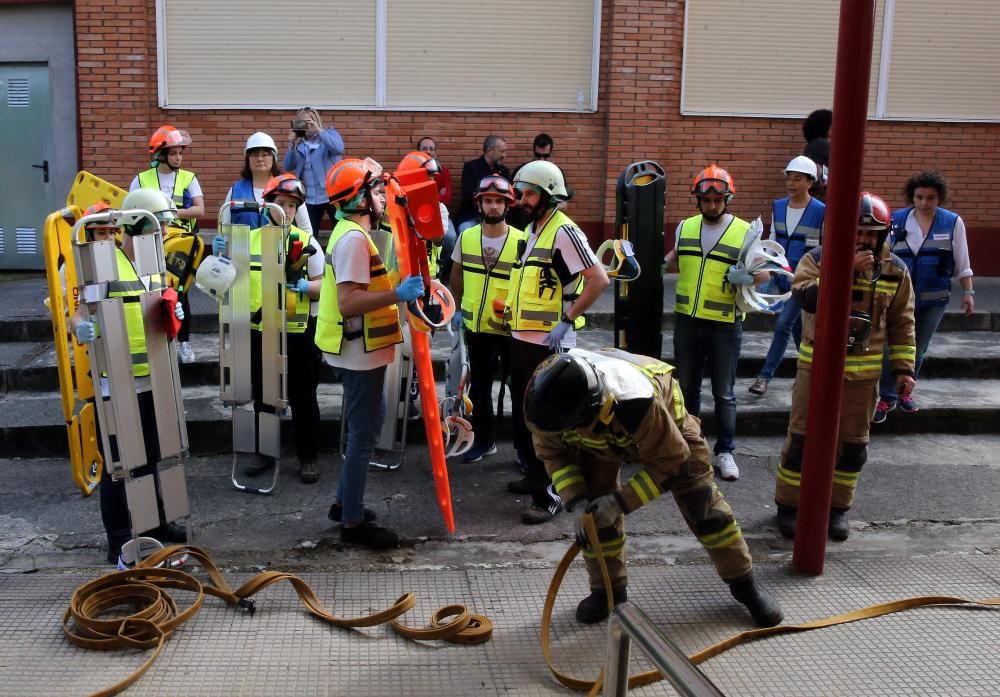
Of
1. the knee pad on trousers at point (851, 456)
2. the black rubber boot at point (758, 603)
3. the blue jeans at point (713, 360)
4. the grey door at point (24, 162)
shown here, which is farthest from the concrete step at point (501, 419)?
the grey door at point (24, 162)

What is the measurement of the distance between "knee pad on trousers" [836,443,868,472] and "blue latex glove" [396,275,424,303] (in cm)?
259

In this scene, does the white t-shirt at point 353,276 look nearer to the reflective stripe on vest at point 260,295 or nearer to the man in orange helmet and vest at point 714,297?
the reflective stripe on vest at point 260,295

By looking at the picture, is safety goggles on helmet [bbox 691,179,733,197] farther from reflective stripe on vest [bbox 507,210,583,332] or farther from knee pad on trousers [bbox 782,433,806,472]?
knee pad on trousers [bbox 782,433,806,472]

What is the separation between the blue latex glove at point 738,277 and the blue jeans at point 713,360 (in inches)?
11.9

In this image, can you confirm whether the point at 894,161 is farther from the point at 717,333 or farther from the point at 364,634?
the point at 364,634

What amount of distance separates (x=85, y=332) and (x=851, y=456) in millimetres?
4137

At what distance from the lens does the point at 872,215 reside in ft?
17.9

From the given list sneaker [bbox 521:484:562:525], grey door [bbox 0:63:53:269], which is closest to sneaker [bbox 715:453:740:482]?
sneaker [bbox 521:484:562:525]

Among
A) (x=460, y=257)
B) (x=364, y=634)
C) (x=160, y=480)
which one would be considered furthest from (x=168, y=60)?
(x=364, y=634)

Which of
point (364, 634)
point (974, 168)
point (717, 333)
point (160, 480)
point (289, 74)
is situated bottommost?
point (364, 634)

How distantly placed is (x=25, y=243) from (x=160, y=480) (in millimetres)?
7395

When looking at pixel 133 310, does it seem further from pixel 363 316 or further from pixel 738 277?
pixel 738 277

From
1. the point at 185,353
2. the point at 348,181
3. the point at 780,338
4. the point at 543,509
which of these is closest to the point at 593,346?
the point at 780,338

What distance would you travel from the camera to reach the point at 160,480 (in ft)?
17.0
